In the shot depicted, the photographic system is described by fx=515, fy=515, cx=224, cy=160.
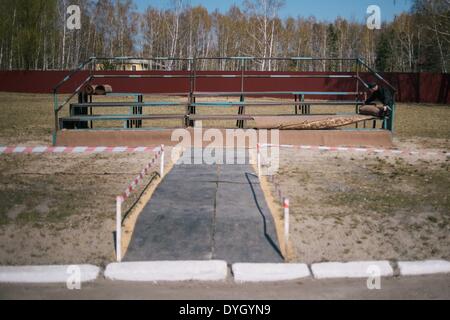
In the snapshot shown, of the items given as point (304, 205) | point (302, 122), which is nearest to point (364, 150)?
point (302, 122)

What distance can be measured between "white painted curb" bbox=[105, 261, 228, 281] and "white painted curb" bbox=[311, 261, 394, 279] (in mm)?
987

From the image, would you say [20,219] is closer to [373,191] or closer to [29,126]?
[373,191]

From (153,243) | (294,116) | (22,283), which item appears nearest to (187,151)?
(294,116)

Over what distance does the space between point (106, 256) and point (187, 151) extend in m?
6.56

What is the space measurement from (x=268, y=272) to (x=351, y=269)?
0.88 m

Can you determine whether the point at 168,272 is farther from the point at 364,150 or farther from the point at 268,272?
the point at 364,150

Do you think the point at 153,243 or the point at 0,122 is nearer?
the point at 153,243

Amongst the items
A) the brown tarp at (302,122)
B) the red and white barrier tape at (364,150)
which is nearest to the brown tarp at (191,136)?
the brown tarp at (302,122)

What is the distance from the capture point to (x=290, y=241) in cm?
612

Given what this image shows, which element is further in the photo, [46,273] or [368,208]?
[368,208]

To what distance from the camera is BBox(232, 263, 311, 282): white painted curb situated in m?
5.21

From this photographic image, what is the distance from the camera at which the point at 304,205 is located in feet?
24.6

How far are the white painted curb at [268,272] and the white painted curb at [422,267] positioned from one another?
1.03 metres

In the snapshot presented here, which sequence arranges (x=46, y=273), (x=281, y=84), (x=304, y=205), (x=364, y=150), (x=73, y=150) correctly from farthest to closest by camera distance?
(x=281, y=84) → (x=364, y=150) → (x=73, y=150) → (x=304, y=205) → (x=46, y=273)
